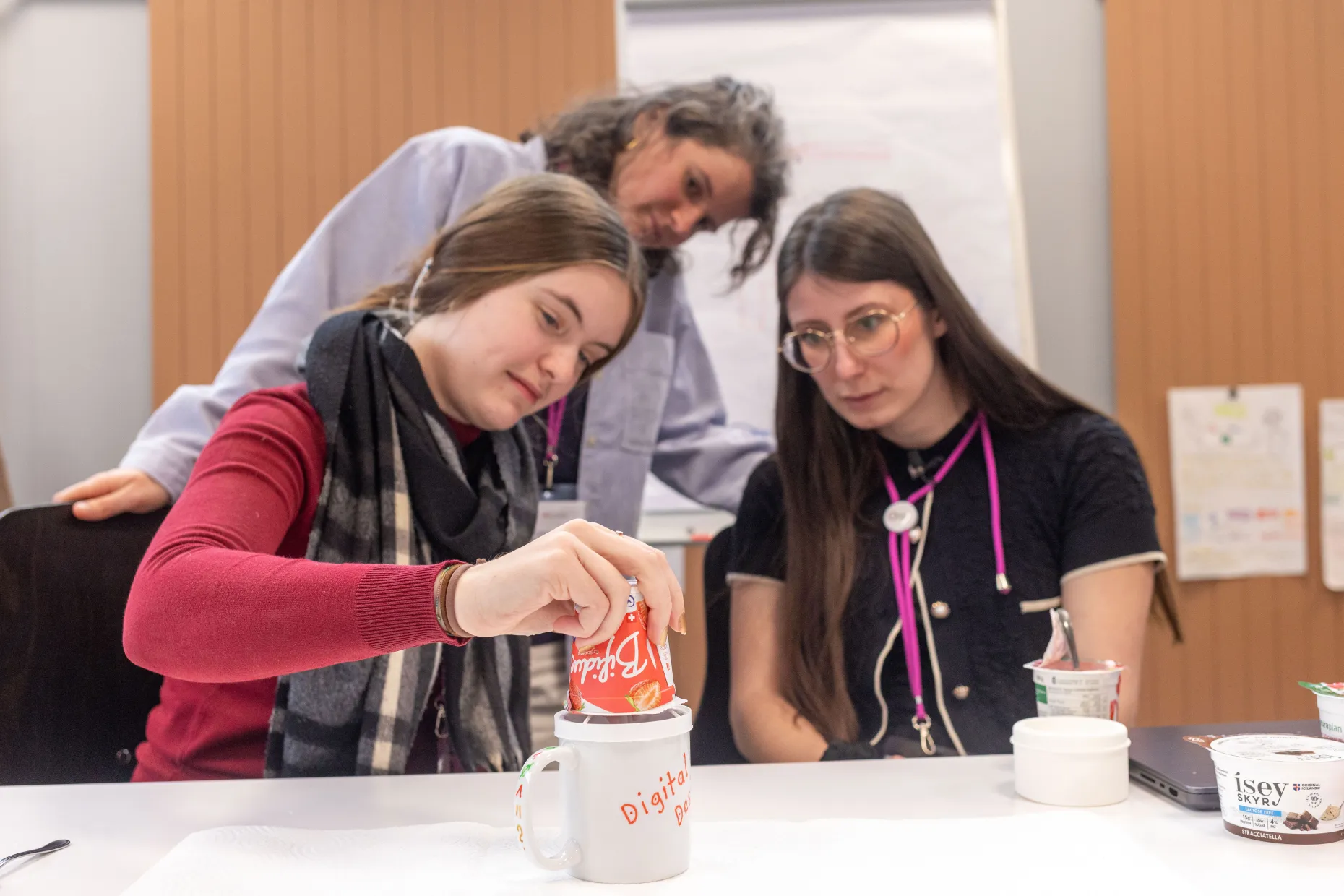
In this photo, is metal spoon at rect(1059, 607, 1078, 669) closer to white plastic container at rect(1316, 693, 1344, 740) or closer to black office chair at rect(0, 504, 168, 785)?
white plastic container at rect(1316, 693, 1344, 740)

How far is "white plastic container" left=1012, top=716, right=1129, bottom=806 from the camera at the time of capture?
0.91 meters

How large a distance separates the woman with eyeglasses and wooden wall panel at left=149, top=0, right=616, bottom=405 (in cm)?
110

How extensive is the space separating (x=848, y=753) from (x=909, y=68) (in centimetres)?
172

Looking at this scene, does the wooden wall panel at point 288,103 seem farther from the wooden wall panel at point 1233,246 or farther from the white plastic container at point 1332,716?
the white plastic container at point 1332,716

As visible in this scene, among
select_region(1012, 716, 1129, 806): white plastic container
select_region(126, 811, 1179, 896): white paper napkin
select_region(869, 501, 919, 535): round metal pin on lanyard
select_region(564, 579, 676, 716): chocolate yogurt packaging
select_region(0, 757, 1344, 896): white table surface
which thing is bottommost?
select_region(0, 757, 1344, 896): white table surface

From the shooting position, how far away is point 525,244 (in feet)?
4.44

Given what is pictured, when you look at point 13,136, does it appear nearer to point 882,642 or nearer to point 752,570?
point 752,570

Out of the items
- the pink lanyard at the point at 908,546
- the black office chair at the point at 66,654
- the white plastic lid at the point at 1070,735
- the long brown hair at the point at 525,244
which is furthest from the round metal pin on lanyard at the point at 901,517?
the black office chair at the point at 66,654

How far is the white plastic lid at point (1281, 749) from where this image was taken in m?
0.79

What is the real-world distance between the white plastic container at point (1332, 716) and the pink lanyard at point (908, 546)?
0.53 m

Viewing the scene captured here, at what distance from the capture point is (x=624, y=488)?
6.60ft

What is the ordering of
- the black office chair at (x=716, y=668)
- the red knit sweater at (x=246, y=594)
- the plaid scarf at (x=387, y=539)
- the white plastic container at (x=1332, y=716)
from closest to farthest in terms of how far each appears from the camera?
the red knit sweater at (x=246, y=594), the white plastic container at (x=1332, y=716), the plaid scarf at (x=387, y=539), the black office chair at (x=716, y=668)

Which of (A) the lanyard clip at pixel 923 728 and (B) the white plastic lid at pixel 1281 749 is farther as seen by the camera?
(A) the lanyard clip at pixel 923 728

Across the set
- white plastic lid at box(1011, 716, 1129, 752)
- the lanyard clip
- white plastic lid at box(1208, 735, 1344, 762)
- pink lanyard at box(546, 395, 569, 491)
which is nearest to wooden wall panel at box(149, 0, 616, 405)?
pink lanyard at box(546, 395, 569, 491)
